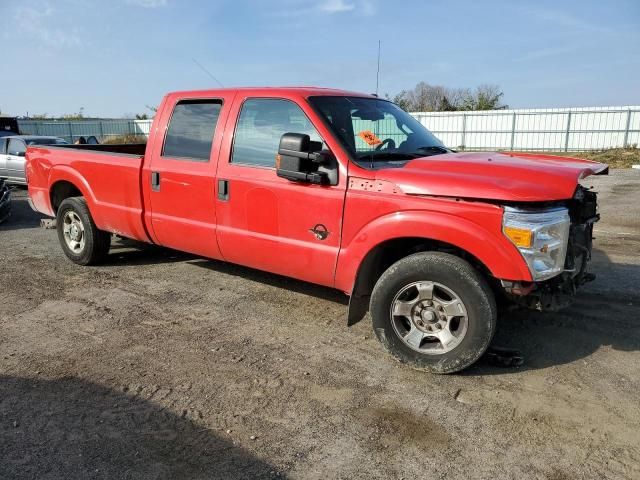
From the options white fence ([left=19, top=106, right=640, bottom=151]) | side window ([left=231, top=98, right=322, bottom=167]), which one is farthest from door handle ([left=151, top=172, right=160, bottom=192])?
white fence ([left=19, top=106, right=640, bottom=151])

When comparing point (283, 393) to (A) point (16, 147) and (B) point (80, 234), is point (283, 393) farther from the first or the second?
(A) point (16, 147)

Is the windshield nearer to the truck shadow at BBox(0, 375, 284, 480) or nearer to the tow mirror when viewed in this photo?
the tow mirror

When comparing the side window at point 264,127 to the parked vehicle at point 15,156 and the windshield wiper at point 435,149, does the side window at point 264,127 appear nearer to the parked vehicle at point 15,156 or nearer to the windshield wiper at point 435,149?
the windshield wiper at point 435,149

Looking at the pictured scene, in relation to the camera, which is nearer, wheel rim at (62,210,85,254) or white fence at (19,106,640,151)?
wheel rim at (62,210,85,254)

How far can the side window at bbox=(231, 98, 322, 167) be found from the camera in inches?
166

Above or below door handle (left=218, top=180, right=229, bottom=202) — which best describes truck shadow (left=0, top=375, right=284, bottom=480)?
below

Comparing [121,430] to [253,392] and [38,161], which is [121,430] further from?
[38,161]

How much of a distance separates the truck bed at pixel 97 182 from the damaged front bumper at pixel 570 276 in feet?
12.6

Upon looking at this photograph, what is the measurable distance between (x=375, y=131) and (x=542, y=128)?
27.1 m

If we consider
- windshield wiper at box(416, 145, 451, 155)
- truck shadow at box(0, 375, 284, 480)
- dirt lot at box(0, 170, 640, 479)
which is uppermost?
windshield wiper at box(416, 145, 451, 155)

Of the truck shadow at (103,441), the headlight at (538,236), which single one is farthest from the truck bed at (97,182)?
the headlight at (538,236)

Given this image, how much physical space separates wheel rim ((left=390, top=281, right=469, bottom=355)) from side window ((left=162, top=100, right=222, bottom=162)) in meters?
2.32

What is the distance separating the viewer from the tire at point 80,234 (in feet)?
19.7

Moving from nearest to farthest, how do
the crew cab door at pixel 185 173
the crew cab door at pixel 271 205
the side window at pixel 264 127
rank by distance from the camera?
the crew cab door at pixel 271 205 → the side window at pixel 264 127 → the crew cab door at pixel 185 173
